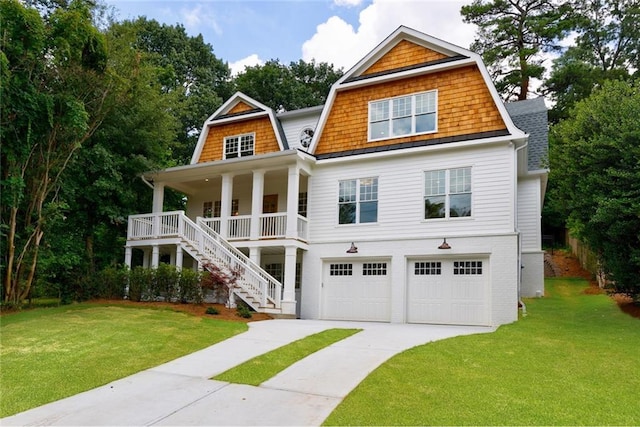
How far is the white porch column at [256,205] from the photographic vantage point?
15945mm

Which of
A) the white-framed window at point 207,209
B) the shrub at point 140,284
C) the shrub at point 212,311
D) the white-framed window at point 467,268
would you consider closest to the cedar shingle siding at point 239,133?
the white-framed window at point 207,209

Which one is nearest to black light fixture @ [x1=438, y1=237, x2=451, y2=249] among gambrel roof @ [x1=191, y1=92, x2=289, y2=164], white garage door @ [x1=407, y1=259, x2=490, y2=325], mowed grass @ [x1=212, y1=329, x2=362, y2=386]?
white garage door @ [x1=407, y1=259, x2=490, y2=325]

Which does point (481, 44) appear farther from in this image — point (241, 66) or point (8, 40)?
point (8, 40)

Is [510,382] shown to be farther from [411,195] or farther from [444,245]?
[411,195]

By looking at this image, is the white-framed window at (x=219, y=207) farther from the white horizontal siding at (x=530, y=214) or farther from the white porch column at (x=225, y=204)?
the white horizontal siding at (x=530, y=214)

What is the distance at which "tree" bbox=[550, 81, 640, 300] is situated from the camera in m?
A: 11.3

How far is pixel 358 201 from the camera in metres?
15.4

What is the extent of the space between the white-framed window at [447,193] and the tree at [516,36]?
75.2 feet

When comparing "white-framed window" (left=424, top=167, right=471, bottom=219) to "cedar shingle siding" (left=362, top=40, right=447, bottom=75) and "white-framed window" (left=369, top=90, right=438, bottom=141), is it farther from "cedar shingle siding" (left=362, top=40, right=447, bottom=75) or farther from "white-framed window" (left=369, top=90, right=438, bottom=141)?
"cedar shingle siding" (left=362, top=40, right=447, bottom=75)

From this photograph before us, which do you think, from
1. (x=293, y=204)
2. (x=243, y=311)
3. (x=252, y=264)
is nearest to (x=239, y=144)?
(x=293, y=204)

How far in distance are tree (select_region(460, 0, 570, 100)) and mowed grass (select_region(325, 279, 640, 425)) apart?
89.7ft

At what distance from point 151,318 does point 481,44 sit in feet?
106

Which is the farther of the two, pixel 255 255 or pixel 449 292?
pixel 255 255

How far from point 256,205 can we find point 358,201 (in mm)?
3421
